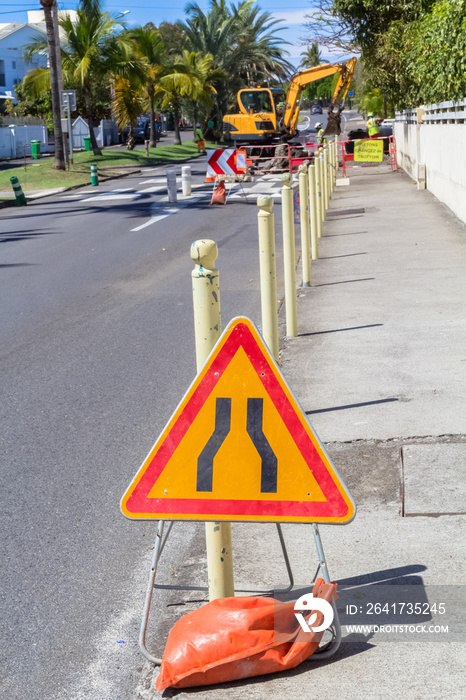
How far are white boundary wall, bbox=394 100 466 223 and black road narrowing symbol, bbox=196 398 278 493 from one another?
476 inches

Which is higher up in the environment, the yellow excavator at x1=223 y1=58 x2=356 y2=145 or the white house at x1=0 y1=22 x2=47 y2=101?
the white house at x1=0 y1=22 x2=47 y2=101

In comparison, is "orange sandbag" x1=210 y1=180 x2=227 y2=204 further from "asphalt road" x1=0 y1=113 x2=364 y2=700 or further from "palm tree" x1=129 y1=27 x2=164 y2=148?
"palm tree" x1=129 y1=27 x2=164 y2=148

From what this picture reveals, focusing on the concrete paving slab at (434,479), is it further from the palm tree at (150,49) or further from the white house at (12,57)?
the white house at (12,57)

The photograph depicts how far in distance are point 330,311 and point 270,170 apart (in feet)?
71.6

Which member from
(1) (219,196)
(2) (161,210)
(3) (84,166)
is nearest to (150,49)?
(3) (84,166)

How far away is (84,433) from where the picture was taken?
5629 millimetres

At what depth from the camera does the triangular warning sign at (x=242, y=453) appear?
9.45 ft

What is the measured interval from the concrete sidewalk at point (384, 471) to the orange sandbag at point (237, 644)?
0.20 feet

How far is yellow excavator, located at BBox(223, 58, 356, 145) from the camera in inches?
1252

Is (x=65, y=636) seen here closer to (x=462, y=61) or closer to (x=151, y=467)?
(x=151, y=467)

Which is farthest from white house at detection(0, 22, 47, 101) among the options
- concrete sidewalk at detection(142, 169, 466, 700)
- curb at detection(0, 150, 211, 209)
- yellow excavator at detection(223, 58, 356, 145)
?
concrete sidewalk at detection(142, 169, 466, 700)

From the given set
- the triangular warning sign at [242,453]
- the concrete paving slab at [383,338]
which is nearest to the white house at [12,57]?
the concrete paving slab at [383,338]

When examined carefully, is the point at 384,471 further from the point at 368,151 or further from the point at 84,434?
the point at 368,151

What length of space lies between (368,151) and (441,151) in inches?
375
